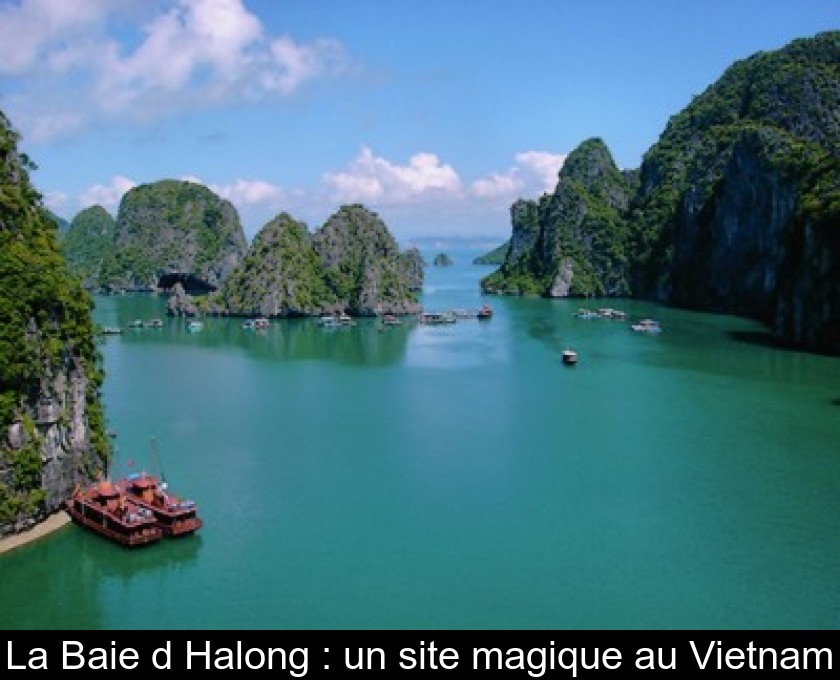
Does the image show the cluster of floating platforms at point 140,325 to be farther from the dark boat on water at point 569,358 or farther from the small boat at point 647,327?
the small boat at point 647,327

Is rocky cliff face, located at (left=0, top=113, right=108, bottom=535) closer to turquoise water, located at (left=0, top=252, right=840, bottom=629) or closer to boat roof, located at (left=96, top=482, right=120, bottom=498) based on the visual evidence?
boat roof, located at (left=96, top=482, right=120, bottom=498)

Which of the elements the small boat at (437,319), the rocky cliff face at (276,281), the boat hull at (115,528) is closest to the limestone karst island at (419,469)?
the boat hull at (115,528)

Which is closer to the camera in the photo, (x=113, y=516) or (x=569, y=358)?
(x=113, y=516)

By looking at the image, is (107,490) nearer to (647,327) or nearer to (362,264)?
(647,327)

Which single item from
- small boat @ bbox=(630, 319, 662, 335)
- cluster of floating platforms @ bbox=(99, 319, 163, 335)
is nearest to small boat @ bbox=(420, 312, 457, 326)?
small boat @ bbox=(630, 319, 662, 335)

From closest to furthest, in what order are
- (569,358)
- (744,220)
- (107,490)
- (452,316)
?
(107,490)
(569,358)
(452,316)
(744,220)

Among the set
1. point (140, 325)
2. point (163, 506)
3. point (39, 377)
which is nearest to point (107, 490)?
point (163, 506)
